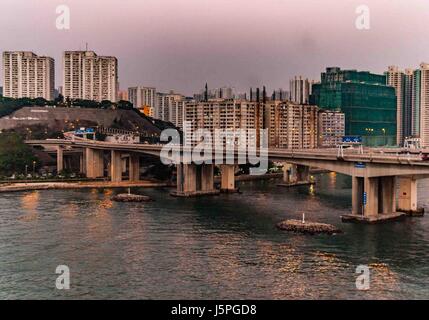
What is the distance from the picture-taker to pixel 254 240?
3819 cm

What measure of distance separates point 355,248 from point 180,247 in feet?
35.3

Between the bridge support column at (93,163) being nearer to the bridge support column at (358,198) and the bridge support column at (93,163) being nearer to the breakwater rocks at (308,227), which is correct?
the breakwater rocks at (308,227)

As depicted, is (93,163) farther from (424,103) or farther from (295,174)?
(424,103)

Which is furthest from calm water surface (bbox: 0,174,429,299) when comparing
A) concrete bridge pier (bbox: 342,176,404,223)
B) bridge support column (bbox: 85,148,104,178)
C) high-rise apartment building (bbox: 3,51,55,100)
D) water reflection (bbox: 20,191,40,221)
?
high-rise apartment building (bbox: 3,51,55,100)

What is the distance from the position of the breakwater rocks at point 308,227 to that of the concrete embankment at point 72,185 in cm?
3494

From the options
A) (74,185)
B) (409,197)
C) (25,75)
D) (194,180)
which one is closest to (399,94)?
(25,75)

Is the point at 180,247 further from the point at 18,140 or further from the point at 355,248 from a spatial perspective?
the point at 18,140

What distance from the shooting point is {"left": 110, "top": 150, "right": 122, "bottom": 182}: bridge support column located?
77.5m

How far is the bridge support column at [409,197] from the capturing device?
4731 cm

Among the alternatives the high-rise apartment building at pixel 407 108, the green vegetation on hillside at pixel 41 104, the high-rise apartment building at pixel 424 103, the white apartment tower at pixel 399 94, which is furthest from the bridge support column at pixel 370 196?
the high-rise apartment building at pixel 407 108

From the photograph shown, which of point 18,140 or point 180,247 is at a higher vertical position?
point 18,140

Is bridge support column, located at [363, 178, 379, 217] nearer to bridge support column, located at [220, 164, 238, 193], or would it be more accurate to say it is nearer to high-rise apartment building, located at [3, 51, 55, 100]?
bridge support column, located at [220, 164, 238, 193]

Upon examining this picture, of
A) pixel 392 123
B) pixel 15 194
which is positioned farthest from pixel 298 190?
pixel 392 123

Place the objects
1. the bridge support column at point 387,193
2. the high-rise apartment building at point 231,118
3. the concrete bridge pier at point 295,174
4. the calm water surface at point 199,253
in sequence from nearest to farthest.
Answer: the calm water surface at point 199,253, the bridge support column at point 387,193, the concrete bridge pier at point 295,174, the high-rise apartment building at point 231,118
